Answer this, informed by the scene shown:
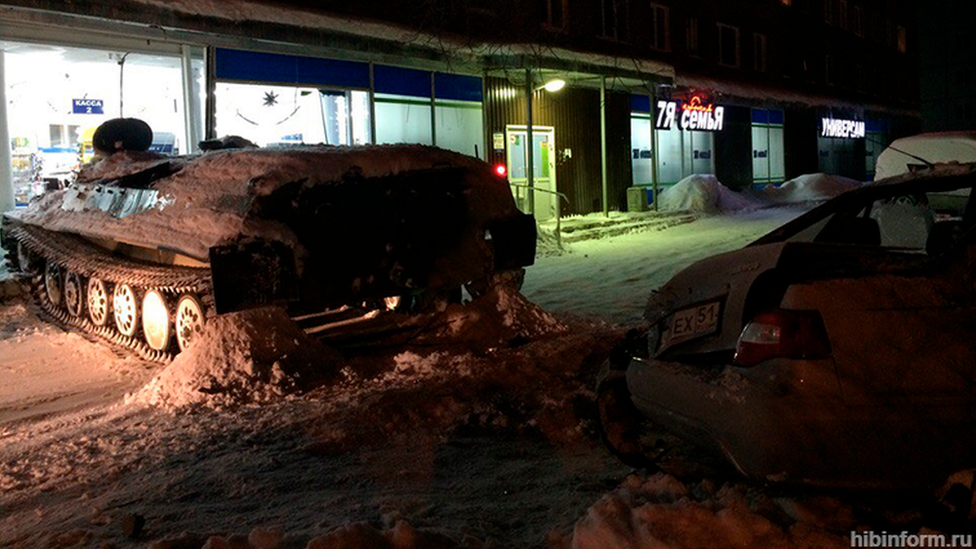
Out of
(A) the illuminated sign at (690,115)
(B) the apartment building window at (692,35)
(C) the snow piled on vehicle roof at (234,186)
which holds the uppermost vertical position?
(B) the apartment building window at (692,35)

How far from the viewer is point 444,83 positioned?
62.2 feet

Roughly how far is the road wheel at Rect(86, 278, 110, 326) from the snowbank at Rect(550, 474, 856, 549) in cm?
705

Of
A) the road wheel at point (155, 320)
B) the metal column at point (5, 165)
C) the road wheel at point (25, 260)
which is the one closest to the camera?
the road wheel at point (155, 320)

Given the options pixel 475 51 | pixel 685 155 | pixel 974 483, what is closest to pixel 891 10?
pixel 685 155

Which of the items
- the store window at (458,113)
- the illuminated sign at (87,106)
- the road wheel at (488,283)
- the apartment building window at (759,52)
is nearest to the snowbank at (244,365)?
the road wheel at (488,283)

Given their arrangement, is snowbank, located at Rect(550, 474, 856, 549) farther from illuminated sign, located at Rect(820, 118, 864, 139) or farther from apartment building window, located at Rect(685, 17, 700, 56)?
illuminated sign, located at Rect(820, 118, 864, 139)

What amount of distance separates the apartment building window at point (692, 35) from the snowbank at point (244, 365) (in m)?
24.2

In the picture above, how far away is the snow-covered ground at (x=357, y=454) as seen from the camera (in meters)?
3.55

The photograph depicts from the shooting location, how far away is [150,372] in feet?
25.6

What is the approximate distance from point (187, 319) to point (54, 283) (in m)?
3.64

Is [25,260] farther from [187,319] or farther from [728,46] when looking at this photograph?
[728,46]

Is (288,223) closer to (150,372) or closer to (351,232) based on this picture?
(351,232)

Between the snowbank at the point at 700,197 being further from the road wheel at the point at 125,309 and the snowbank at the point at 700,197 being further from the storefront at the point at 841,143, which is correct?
the road wheel at the point at 125,309

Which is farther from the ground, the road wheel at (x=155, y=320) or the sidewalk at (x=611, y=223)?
the sidewalk at (x=611, y=223)
